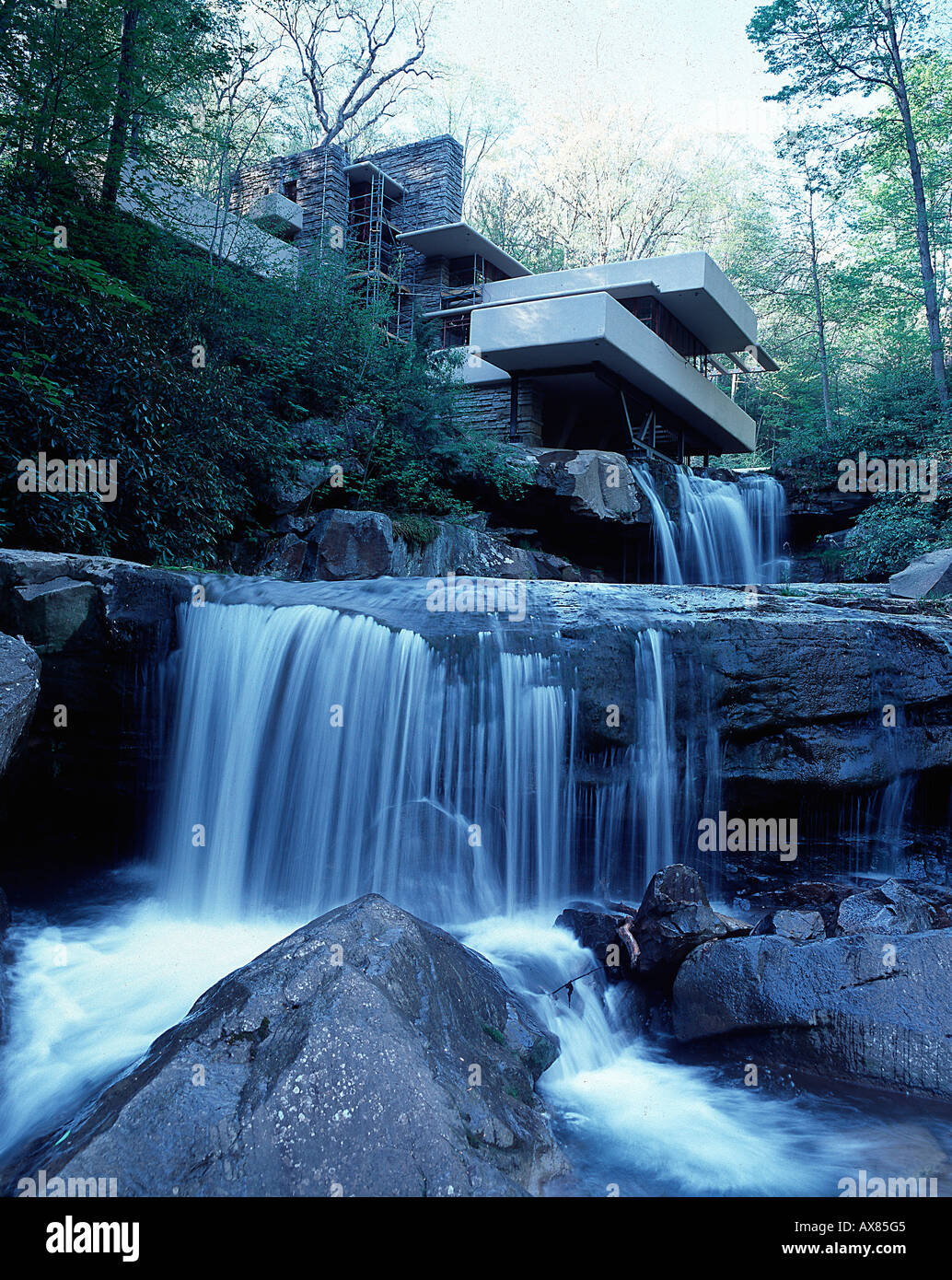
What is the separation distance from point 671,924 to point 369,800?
2529mm

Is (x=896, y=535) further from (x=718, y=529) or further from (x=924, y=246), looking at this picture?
(x=924, y=246)

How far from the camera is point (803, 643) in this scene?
6.72m

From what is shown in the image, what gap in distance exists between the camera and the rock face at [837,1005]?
3.81 m

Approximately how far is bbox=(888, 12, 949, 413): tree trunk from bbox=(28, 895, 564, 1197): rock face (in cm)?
1904

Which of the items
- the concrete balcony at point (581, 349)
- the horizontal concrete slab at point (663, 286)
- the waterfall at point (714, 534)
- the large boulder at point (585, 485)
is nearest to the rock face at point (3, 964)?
the large boulder at point (585, 485)

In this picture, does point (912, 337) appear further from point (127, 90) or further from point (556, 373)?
point (127, 90)

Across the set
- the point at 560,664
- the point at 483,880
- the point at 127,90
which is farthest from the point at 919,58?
the point at 483,880

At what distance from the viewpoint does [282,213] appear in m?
20.1

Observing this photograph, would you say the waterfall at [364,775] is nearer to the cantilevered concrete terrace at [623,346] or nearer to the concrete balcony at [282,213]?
the cantilevered concrete terrace at [623,346]

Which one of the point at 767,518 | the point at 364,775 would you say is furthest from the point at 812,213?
the point at 364,775

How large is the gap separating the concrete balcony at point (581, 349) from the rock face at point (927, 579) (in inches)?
293
